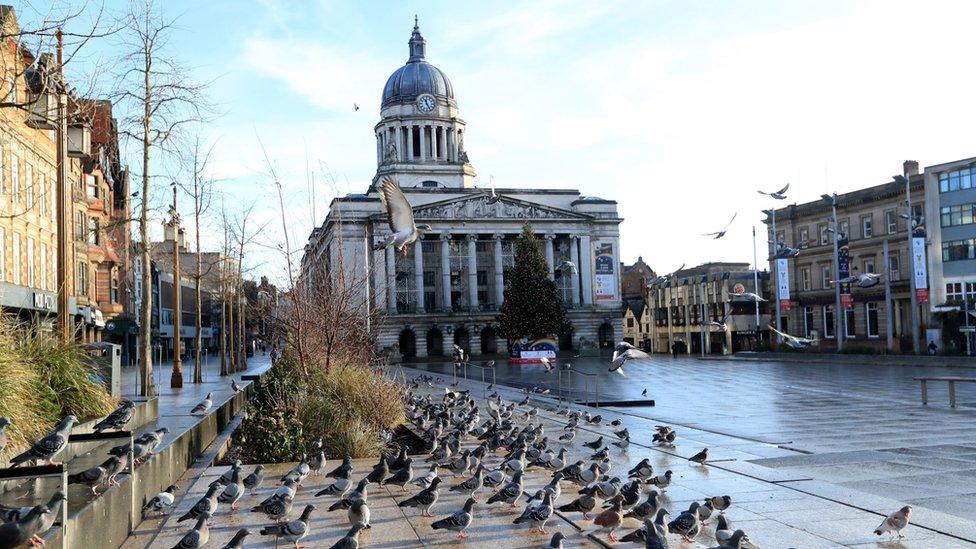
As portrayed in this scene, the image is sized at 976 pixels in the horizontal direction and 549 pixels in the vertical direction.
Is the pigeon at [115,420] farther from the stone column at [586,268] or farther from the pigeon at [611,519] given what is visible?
the stone column at [586,268]

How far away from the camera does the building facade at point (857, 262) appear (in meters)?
71.7

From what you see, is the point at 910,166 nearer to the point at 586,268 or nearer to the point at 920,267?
the point at 920,267

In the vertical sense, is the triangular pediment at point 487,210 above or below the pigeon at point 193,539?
above

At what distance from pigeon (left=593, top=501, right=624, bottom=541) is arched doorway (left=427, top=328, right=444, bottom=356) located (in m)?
95.8

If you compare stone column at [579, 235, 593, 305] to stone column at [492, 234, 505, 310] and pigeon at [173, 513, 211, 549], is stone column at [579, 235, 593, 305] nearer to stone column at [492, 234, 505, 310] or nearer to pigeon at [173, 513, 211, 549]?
stone column at [492, 234, 505, 310]

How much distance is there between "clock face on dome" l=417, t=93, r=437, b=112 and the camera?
12638 centimetres

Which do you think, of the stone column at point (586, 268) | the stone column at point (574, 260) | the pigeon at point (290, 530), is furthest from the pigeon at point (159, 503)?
the stone column at point (586, 268)

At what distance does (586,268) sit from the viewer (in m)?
113

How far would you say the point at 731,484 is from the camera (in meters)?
12.8

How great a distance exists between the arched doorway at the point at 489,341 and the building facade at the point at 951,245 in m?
56.4

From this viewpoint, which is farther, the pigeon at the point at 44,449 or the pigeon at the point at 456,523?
the pigeon at the point at 456,523

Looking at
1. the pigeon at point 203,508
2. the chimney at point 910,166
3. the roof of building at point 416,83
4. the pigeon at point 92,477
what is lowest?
the pigeon at point 203,508

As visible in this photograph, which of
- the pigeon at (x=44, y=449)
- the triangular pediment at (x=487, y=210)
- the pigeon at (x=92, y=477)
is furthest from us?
the triangular pediment at (x=487, y=210)

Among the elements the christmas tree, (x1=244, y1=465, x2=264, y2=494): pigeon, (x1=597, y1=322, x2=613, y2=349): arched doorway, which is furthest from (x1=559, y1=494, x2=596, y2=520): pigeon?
(x1=597, y1=322, x2=613, y2=349): arched doorway
